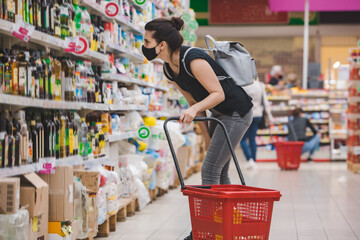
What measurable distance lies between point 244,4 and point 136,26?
37.9 feet

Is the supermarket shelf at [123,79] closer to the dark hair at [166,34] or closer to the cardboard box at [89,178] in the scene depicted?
the cardboard box at [89,178]

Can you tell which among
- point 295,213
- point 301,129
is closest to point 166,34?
point 295,213

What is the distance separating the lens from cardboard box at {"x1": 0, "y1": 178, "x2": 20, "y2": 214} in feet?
9.48

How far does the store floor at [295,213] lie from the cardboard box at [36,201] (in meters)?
1.14

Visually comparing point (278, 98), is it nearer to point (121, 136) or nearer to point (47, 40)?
point (121, 136)

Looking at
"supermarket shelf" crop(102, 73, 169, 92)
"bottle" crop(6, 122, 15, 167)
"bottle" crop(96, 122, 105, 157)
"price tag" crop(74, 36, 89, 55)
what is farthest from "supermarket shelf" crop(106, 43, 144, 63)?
"bottle" crop(6, 122, 15, 167)

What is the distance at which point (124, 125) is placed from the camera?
5.68 meters

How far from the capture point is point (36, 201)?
3154mm

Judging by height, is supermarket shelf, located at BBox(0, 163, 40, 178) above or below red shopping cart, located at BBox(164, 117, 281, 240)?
above

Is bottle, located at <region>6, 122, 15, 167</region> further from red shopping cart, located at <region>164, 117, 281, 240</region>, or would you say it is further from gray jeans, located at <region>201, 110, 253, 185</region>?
gray jeans, located at <region>201, 110, 253, 185</region>

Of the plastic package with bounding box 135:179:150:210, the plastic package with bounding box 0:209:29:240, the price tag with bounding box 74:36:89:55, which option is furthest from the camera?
the plastic package with bounding box 135:179:150:210

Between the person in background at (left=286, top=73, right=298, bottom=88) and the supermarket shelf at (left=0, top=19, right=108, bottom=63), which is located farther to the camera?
the person in background at (left=286, top=73, right=298, bottom=88)

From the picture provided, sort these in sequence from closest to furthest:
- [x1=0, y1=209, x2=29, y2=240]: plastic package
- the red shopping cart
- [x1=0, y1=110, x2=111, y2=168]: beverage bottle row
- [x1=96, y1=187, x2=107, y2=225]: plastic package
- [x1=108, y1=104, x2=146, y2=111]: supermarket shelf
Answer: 1. the red shopping cart
2. [x1=0, y1=209, x2=29, y2=240]: plastic package
3. [x1=0, y1=110, x2=111, y2=168]: beverage bottle row
4. [x1=96, y1=187, x2=107, y2=225]: plastic package
5. [x1=108, y1=104, x2=146, y2=111]: supermarket shelf

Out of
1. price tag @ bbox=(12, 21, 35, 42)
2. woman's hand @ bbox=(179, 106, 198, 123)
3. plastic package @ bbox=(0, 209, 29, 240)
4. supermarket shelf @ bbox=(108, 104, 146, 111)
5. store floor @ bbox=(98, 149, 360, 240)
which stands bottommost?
store floor @ bbox=(98, 149, 360, 240)
